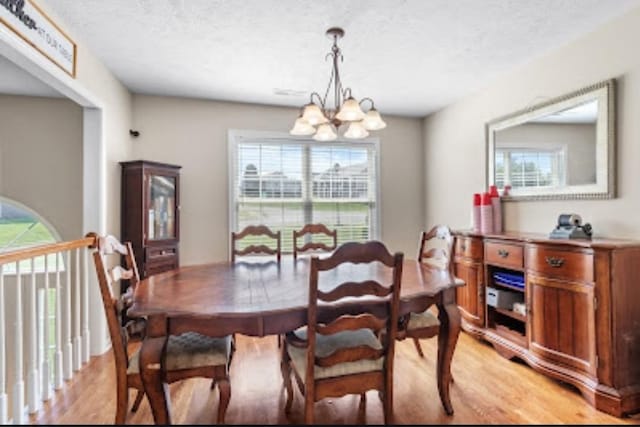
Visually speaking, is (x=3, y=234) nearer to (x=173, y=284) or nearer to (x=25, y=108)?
(x=25, y=108)

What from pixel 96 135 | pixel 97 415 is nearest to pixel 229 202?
pixel 96 135

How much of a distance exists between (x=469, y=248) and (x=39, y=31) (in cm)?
346

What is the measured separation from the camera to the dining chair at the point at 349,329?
59.2 inches

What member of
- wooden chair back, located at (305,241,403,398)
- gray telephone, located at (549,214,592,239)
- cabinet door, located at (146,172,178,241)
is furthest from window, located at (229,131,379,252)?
wooden chair back, located at (305,241,403,398)

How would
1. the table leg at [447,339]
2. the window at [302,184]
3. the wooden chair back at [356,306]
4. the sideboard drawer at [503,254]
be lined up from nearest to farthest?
the wooden chair back at [356,306]
the table leg at [447,339]
the sideboard drawer at [503,254]
the window at [302,184]

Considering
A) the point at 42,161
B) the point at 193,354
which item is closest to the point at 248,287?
the point at 193,354

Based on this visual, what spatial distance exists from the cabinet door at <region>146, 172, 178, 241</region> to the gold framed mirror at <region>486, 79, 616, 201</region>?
127 inches

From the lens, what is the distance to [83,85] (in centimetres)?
258

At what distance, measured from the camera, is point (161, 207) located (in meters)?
3.44

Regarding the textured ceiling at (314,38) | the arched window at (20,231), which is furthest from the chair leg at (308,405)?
the arched window at (20,231)

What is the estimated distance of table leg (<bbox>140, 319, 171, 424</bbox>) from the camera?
1488 millimetres

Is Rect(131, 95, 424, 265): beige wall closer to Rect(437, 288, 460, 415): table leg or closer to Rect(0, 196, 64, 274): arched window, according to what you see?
Rect(0, 196, 64, 274): arched window

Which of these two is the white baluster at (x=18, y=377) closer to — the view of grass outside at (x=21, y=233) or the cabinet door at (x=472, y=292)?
the view of grass outside at (x=21, y=233)

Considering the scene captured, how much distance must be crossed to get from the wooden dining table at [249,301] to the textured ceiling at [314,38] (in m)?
1.67
